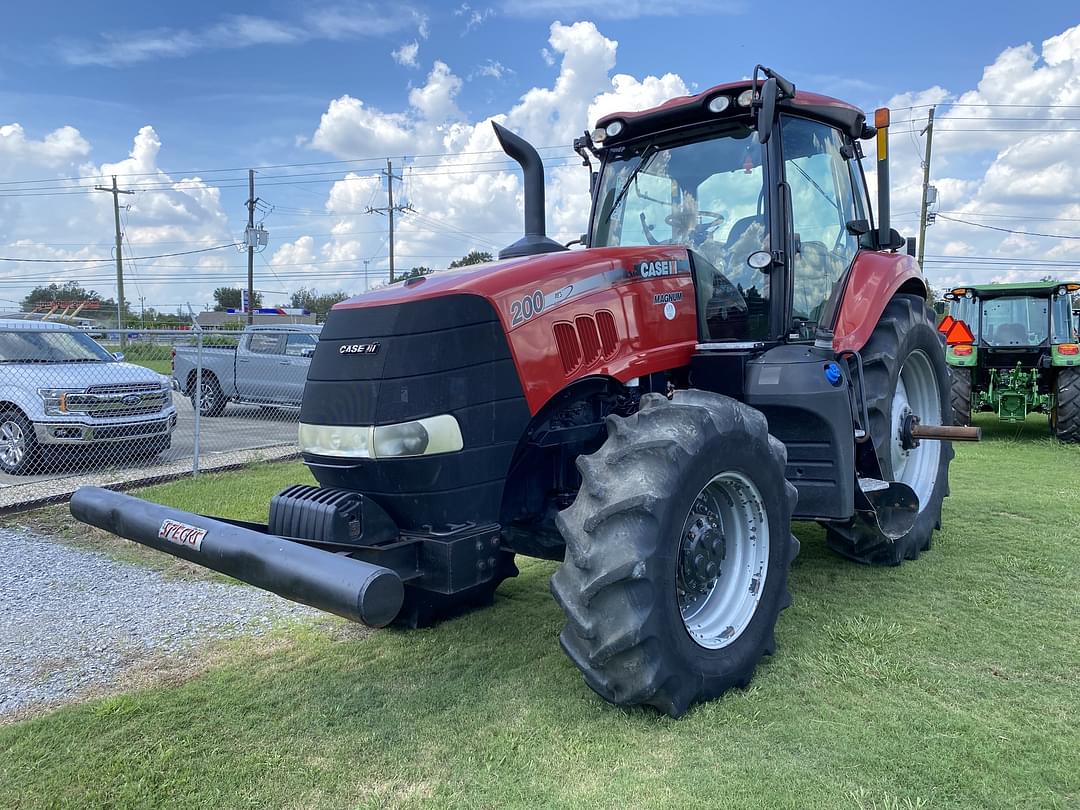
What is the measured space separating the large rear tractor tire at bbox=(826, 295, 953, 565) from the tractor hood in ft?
5.31

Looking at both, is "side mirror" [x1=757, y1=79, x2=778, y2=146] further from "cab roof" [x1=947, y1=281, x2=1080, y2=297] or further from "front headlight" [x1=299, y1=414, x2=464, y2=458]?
"cab roof" [x1=947, y1=281, x2=1080, y2=297]

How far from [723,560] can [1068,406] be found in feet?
29.5

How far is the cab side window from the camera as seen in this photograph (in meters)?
4.16

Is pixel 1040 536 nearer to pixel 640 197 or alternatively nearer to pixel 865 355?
pixel 865 355

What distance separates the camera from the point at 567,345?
3.27 meters

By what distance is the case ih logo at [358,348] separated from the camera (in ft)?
9.95

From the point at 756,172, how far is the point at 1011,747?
2.72m

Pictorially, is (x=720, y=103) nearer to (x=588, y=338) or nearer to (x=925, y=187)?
(x=588, y=338)

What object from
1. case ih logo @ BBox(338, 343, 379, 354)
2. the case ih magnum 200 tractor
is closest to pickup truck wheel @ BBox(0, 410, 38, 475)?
the case ih magnum 200 tractor

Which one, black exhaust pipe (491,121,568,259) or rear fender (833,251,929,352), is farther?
rear fender (833,251,929,352)

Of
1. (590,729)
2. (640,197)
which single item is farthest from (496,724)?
(640,197)

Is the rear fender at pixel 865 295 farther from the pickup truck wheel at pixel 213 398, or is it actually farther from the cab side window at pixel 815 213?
the pickup truck wheel at pixel 213 398

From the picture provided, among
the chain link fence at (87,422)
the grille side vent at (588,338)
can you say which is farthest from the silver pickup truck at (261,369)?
the grille side vent at (588,338)

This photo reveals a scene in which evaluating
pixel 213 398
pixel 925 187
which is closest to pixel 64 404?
pixel 213 398
